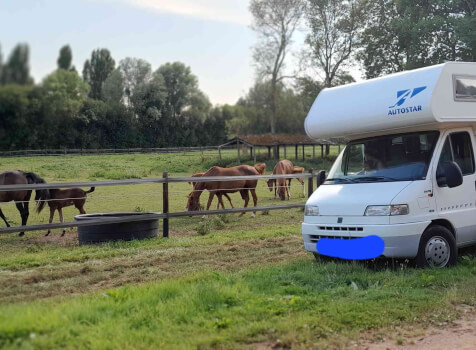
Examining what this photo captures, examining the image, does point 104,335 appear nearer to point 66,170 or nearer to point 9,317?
point 9,317

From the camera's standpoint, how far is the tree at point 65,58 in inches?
170

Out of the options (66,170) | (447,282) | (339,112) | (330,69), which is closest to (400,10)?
(330,69)

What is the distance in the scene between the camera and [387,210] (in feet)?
21.3

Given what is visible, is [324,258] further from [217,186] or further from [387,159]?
[217,186]

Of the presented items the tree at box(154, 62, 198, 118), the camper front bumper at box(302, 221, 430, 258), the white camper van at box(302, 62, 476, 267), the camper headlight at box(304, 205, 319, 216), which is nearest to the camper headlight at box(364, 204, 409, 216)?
the white camper van at box(302, 62, 476, 267)

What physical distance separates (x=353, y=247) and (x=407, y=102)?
84.8 inches

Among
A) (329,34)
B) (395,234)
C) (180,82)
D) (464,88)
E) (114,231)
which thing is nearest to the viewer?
(395,234)

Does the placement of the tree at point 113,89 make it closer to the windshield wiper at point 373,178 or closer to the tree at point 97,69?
the tree at point 97,69

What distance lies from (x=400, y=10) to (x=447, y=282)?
3333 centimetres

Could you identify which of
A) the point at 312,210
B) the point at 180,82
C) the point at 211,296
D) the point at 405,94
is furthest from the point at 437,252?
the point at 180,82

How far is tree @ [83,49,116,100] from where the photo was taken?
499 centimetres

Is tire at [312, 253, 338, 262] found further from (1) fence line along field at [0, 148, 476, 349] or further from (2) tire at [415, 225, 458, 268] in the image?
(2) tire at [415, 225, 458, 268]

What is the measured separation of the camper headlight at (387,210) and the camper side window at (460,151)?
1.15 m

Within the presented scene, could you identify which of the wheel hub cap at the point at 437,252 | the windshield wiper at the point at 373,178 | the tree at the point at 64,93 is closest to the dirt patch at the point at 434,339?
the wheel hub cap at the point at 437,252
